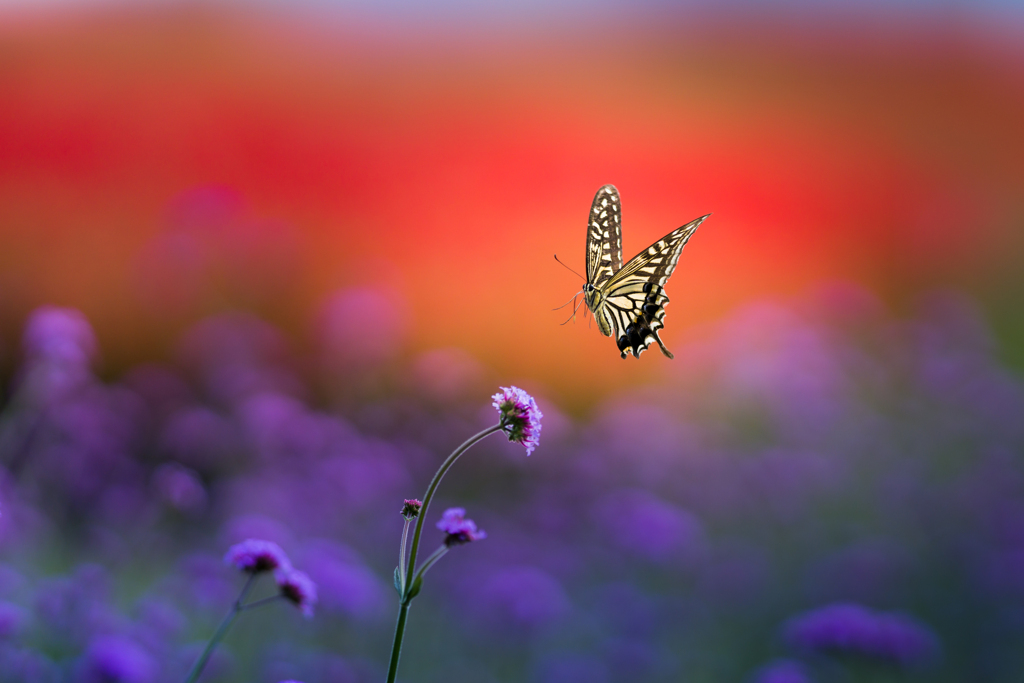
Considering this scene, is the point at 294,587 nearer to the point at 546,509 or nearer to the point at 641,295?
the point at 641,295

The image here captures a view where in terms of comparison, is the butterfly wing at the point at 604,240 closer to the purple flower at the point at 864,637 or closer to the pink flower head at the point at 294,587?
the pink flower head at the point at 294,587

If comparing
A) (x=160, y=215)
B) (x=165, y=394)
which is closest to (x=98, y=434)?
(x=165, y=394)

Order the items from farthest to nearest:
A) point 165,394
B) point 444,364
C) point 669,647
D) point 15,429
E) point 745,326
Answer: point 745,326 → point 165,394 → point 444,364 → point 669,647 → point 15,429

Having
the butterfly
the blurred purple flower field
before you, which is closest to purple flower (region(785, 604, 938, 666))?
the blurred purple flower field

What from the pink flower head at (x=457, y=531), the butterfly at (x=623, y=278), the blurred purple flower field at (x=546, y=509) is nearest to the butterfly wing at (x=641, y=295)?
the butterfly at (x=623, y=278)

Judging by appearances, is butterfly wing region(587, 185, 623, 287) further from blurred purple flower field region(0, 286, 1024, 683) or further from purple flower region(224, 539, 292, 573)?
purple flower region(224, 539, 292, 573)

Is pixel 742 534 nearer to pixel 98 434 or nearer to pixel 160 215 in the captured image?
pixel 98 434
